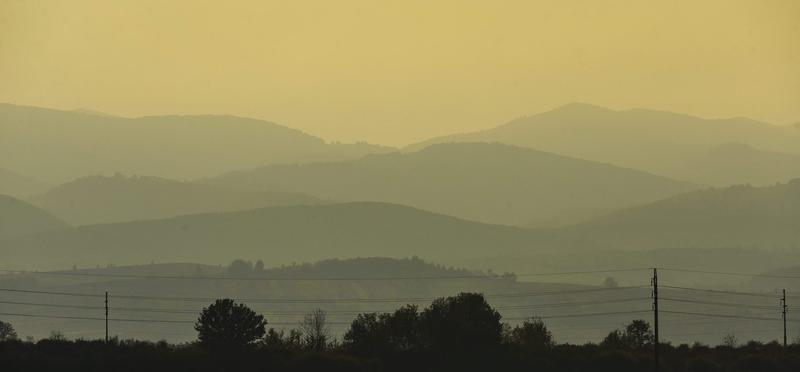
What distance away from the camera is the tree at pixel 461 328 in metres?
182

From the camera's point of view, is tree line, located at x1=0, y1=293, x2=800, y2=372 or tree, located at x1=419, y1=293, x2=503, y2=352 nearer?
tree line, located at x1=0, y1=293, x2=800, y2=372

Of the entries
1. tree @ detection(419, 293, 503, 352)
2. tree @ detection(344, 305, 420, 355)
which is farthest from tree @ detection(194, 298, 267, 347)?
tree @ detection(419, 293, 503, 352)

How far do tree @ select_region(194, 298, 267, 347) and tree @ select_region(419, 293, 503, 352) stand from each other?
62.1 feet

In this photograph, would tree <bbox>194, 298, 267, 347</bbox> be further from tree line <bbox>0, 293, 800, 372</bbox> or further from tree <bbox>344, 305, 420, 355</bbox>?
tree <bbox>344, 305, 420, 355</bbox>

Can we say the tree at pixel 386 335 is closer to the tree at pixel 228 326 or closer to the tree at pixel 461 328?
the tree at pixel 461 328

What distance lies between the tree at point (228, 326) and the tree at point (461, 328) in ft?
62.1

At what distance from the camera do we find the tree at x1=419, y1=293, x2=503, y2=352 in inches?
7160

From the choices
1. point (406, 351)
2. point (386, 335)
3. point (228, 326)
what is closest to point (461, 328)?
point (406, 351)

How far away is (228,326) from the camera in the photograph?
18450 centimetres

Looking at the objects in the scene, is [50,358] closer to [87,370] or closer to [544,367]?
[87,370]

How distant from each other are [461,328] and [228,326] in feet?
86.6

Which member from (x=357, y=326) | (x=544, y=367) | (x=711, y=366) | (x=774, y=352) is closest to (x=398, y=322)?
(x=357, y=326)

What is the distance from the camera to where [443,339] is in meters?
182

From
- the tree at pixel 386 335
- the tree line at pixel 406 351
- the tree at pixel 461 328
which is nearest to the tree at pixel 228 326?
the tree line at pixel 406 351
